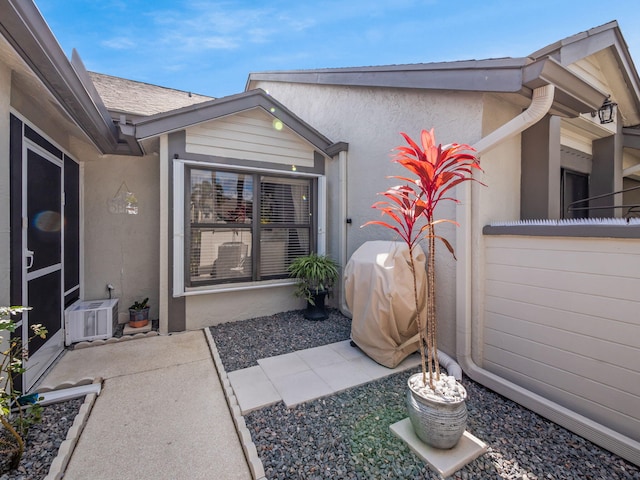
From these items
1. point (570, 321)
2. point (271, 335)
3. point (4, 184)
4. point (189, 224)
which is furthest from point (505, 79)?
point (4, 184)

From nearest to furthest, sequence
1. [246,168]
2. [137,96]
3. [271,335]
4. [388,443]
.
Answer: [388,443], [271,335], [246,168], [137,96]

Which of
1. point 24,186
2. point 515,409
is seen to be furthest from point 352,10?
point 515,409

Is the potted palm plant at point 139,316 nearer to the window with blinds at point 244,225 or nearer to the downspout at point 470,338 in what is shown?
the window with blinds at point 244,225

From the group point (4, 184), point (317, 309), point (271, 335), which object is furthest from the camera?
point (317, 309)

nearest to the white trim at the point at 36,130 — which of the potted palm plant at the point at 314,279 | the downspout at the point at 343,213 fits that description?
the potted palm plant at the point at 314,279

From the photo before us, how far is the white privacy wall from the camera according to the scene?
87.7 inches

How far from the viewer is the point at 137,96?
620 centimetres

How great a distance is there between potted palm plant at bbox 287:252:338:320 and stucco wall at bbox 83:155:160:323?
277 centimetres

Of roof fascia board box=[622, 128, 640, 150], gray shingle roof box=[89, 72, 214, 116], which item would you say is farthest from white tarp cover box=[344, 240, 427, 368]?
roof fascia board box=[622, 128, 640, 150]

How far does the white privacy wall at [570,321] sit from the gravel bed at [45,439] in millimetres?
4230

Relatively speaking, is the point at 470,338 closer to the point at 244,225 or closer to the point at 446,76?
the point at 446,76

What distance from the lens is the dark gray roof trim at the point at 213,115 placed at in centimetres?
419

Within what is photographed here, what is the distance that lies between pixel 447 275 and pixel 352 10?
484cm

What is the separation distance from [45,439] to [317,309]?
3708 mm
